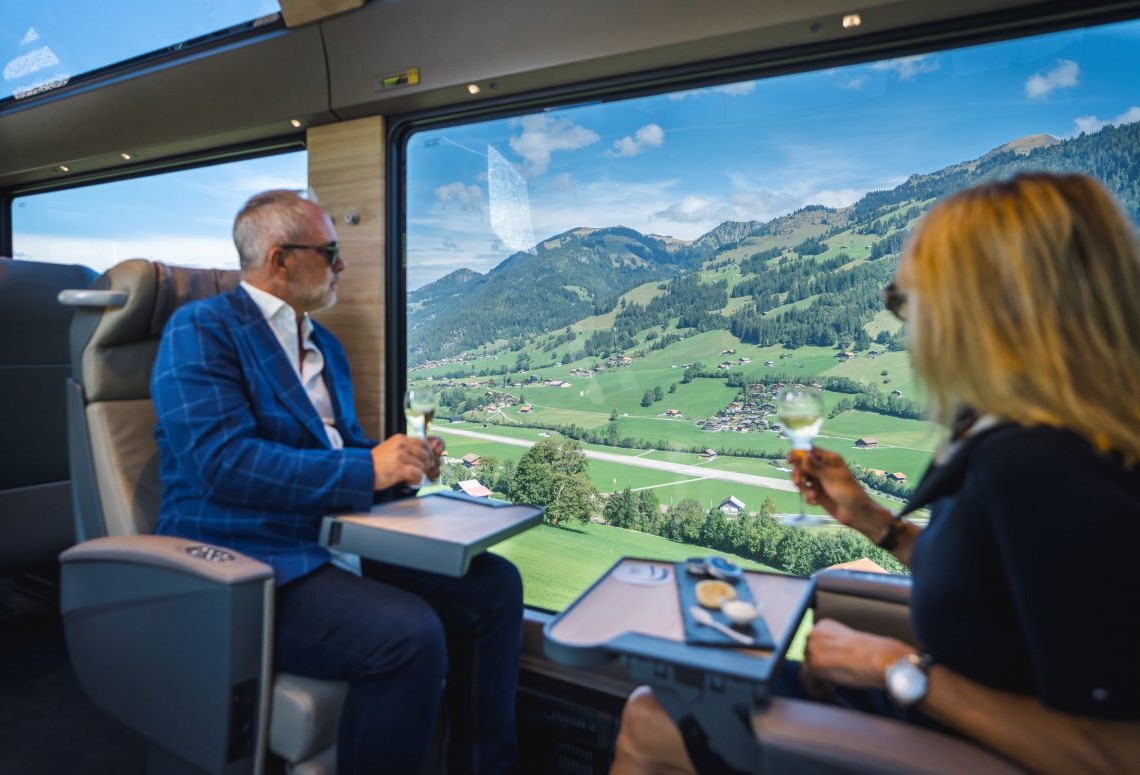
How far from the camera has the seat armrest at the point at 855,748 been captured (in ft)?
3.00

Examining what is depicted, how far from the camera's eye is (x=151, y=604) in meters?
1.64

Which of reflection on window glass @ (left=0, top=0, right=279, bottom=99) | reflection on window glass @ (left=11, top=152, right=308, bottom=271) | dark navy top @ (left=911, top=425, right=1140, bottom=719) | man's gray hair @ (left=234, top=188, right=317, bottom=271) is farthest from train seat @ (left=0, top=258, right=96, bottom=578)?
dark navy top @ (left=911, top=425, right=1140, bottom=719)

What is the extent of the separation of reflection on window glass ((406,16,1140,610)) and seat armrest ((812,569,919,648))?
207 mm

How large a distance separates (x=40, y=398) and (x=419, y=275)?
69.4 inches

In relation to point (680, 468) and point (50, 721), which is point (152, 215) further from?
point (680, 468)

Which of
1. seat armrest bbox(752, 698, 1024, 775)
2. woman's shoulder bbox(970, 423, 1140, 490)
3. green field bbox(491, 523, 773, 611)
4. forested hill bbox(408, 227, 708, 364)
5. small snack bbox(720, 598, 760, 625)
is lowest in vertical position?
green field bbox(491, 523, 773, 611)

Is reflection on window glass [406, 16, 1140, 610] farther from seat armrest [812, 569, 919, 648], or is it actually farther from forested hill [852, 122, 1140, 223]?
seat armrest [812, 569, 919, 648]

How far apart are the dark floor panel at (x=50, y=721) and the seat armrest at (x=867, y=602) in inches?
84.9

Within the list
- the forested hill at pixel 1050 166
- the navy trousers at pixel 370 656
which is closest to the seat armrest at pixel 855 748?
the navy trousers at pixel 370 656

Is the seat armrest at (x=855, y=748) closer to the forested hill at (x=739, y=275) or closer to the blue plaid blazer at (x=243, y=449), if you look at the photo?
the blue plaid blazer at (x=243, y=449)

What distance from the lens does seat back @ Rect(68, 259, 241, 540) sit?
1.95m

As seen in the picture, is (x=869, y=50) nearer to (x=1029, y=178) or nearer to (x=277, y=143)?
(x=1029, y=178)

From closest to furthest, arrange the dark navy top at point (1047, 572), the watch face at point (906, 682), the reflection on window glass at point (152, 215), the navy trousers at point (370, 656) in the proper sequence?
the dark navy top at point (1047, 572), the watch face at point (906, 682), the navy trousers at point (370, 656), the reflection on window glass at point (152, 215)

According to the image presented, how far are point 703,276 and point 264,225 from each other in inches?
57.3
